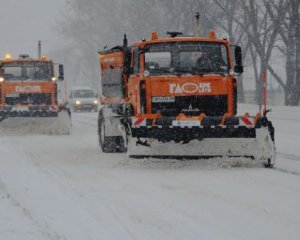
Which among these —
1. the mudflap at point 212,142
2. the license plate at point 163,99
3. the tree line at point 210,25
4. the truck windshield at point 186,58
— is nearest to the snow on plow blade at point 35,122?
the tree line at point 210,25

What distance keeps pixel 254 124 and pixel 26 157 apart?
4.61 meters

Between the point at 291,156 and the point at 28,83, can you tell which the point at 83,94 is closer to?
the point at 28,83

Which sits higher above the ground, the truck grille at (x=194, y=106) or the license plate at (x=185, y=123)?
the truck grille at (x=194, y=106)

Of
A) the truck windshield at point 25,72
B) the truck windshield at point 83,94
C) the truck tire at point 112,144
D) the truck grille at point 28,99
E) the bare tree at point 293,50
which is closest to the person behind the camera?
the truck tire at point 112,144

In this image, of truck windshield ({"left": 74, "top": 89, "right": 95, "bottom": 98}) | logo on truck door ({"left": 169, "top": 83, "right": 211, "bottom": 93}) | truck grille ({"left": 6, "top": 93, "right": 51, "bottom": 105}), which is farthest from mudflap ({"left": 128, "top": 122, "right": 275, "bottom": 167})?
truck windshield ({"left": 74, "top": 89, "right": 95, "bottom": 98})

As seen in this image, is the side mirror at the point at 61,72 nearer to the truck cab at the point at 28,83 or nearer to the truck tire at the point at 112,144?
the truck cab at the point at 28,83

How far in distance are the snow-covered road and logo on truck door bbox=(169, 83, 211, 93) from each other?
121 centimetres

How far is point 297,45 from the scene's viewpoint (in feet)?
118

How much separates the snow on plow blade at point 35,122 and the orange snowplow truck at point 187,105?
7.66 meters

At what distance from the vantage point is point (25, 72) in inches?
867

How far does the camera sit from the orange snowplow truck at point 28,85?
21300 millimetres

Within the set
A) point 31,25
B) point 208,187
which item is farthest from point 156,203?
point 31,25

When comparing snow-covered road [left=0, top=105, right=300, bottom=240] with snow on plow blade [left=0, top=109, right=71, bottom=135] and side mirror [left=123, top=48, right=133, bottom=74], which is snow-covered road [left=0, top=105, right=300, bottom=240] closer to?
side mirror [left=123, top=48, right=133, bottom=74]

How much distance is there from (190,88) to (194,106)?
314 mm
